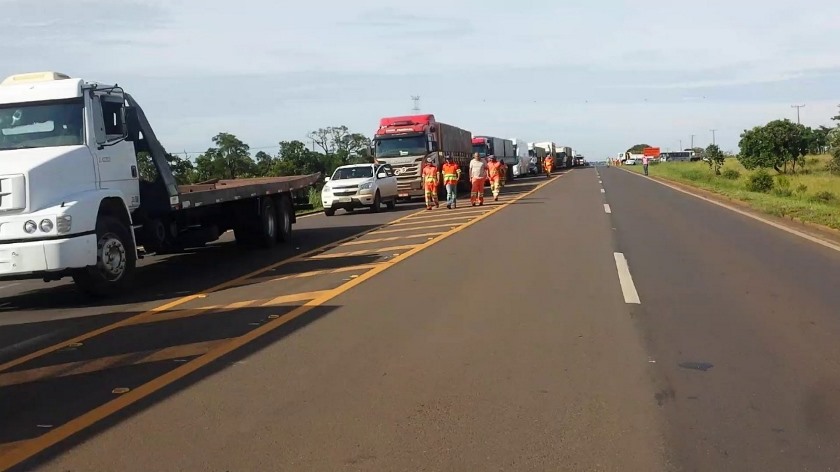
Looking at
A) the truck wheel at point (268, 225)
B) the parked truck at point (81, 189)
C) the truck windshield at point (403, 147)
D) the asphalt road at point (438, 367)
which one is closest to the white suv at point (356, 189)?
the truck windshield at point (403, 147)

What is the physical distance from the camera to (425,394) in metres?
6.30

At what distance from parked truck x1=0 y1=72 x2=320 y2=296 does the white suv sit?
1345 centimetres

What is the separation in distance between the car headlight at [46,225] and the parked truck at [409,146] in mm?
23534

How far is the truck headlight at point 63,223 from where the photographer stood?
33.1 feet

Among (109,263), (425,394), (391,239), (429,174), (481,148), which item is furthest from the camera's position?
(481,148)

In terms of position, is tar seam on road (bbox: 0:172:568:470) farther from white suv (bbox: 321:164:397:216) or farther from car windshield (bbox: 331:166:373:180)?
car windshield (bbox: 331:166:373:180)

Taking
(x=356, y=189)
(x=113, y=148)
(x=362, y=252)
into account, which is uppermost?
(x=113, y=148)

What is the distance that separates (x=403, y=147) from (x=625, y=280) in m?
23.1

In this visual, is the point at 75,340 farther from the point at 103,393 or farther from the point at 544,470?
the point at 544,470

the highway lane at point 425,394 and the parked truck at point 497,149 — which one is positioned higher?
the parked truck at point 497,149

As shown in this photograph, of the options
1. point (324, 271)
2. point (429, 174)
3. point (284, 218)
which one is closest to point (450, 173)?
point (429, 174)

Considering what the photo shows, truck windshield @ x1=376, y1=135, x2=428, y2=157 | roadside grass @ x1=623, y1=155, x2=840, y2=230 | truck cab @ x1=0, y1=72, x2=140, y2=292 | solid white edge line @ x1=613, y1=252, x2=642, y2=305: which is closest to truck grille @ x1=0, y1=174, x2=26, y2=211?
truck cab @ x1=0, y1=72, x2=140, y2=292

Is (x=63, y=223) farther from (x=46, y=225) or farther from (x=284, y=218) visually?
(x=284, y=218)

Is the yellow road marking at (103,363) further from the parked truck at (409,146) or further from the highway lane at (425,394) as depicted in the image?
the parked truck at (409,146)
